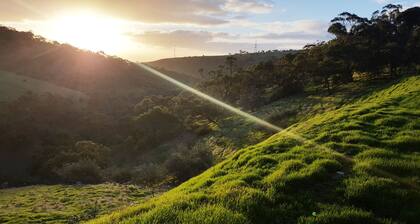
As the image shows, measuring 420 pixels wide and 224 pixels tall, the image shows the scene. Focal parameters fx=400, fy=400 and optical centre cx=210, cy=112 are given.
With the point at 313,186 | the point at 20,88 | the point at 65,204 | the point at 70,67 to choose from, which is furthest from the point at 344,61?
the point at 70,67

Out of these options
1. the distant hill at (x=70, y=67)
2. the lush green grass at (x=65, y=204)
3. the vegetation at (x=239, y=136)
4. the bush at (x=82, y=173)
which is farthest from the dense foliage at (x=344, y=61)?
the distant hill at (x=70, y=67)

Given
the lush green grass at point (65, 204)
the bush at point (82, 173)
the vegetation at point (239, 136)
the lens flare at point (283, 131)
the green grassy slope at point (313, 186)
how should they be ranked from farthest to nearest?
1. the bush at point (82, 173)
2. the lush green grass at point (65, 204)
3. the lens flare at point (283, 131)
4. the vegetation at point (239, 136)
5. the green grassy slope at point (313, 186)

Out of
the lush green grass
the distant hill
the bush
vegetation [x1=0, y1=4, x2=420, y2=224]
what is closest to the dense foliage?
vegetation [x1=0, y1=4, x2=420, y2=224]

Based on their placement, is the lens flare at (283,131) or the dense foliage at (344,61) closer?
the lens flare at (283,131)

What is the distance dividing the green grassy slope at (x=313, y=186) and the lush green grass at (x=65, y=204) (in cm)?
1107

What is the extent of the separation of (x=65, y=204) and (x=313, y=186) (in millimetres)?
22266

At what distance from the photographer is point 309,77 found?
8400 centimetres

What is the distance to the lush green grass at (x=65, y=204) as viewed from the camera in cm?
2273

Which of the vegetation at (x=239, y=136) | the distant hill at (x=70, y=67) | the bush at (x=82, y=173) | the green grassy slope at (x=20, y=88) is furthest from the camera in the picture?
the distant hill at (x=70, y=67)

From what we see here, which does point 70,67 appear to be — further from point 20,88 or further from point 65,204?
point 65,204

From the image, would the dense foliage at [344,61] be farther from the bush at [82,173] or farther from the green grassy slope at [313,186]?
the green grassy slope at [313,186]

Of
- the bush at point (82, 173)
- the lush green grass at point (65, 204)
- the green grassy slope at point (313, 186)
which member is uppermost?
the green grassy slope at point (313, 186)

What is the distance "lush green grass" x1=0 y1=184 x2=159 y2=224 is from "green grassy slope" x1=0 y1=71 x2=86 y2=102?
66.0 meters

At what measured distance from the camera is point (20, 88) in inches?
4124
